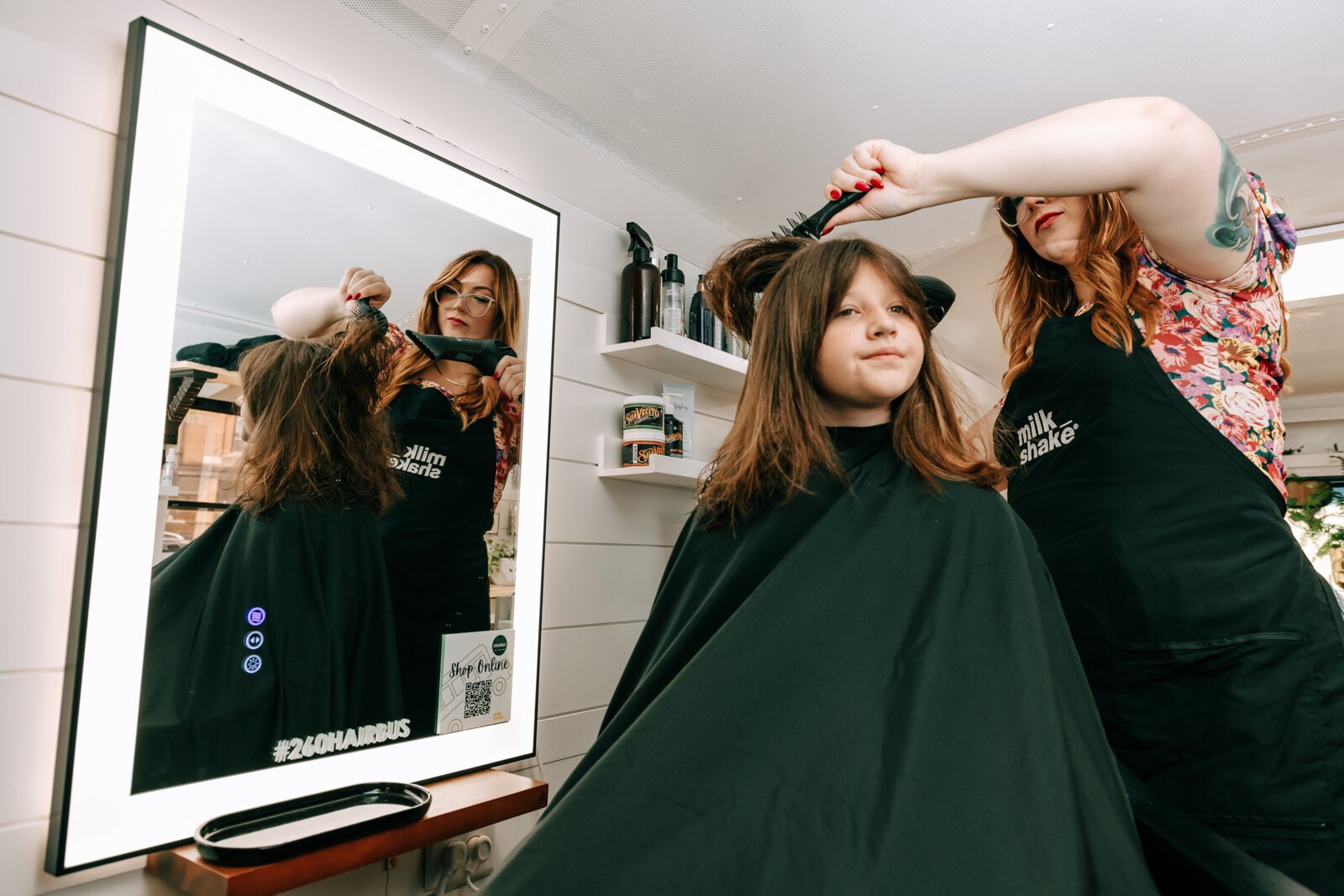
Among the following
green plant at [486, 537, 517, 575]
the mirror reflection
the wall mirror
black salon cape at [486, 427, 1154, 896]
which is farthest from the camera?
green plant at [486, 537, 517, 575]

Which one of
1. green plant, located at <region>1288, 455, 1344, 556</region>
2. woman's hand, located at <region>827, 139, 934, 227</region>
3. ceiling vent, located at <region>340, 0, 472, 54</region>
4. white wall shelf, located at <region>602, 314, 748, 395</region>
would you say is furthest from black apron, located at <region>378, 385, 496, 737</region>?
green plant, located at <region>1288, 455, 1344, 556</region>

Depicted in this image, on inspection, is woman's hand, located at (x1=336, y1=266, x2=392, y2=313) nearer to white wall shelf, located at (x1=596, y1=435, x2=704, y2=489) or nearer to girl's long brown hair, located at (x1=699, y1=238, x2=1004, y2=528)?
white wall shelf, located at (x1=596, y1=435, x2=704, y2=489)

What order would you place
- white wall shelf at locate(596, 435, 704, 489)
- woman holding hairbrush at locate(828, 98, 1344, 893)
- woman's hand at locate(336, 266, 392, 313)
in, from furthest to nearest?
white wall shelf at locate(596, 435, 704, 489), woman's hand at locate(336, 266, 392, 313), woman holding hairbrush at locate(828, 98, 1344, 893)

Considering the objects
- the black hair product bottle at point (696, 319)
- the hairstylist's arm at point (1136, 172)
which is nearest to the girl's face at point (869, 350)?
the hairstylist's arm at point (1136, 172)

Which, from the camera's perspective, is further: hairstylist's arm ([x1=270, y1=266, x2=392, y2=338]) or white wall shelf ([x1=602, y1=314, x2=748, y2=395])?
white wall shelf ([x1=602, y1=314, x2=748, y2=395])

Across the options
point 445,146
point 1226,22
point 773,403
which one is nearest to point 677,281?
point 445,146

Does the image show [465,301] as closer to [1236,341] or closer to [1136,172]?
[1136,172]

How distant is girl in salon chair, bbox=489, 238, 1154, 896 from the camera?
82cm

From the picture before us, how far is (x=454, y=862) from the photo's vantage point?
172cm

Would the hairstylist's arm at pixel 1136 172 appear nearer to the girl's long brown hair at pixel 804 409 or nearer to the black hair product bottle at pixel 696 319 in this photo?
the girl's long brown hair at pixel 804 409

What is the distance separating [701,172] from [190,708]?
1.89 metres

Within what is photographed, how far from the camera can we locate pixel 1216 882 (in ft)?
2.47

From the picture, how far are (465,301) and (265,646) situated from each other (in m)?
0.86

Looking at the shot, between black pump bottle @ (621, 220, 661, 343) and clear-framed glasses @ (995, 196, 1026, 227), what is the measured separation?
1.08m
